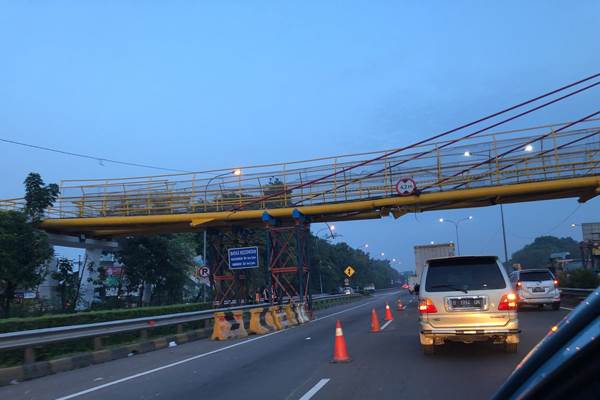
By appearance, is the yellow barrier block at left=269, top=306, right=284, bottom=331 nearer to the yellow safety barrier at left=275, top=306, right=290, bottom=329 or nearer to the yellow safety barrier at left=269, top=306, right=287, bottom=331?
the yellow safety barrier at left=269, top=306, right=287, bottom=331

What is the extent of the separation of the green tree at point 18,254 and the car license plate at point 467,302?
22.1m

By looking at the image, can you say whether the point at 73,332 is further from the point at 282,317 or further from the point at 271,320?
the point at 282,317

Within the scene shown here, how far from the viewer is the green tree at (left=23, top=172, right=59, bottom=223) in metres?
29.0

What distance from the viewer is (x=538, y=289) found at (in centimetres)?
2195

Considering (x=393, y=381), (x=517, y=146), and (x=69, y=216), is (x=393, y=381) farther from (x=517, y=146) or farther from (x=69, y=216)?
(x=69, y=216)

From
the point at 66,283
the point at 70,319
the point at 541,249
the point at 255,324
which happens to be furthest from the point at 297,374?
the point at 541,249

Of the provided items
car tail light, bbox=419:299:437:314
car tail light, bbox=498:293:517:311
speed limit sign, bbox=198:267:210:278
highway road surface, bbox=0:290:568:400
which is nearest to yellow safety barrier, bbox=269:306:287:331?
highway road surface, bbox=0:290:568:400

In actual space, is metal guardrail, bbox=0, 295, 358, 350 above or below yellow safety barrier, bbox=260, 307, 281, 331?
above

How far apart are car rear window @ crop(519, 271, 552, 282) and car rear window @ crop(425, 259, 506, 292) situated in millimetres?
12529

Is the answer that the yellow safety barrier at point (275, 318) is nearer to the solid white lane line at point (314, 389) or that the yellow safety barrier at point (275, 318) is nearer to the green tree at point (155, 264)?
the solid white lane line at point (314, 389)

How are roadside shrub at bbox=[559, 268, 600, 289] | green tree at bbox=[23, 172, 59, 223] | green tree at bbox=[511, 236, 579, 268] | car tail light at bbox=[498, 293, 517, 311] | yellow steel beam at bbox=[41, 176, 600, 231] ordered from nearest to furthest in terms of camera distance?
car tail light at bbox=[498, 293, 517, 311]
yellow steel beam at bbox=[41, 176, 600, 231]
roadside shrub at bbox=[559, 268, 600, 289]
green tree at bbox=[23, 172, 59, 223]
green tree at bbox=[511, 236, 579, 268]

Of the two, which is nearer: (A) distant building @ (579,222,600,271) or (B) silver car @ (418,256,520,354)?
(B) silver car @ (418,256,520,354)

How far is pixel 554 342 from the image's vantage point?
178 cm

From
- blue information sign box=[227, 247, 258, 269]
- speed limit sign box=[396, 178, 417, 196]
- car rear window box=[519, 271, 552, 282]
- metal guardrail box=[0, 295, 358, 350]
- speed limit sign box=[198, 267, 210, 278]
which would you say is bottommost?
metal guardrail box=[0, 295, 358, 350]
